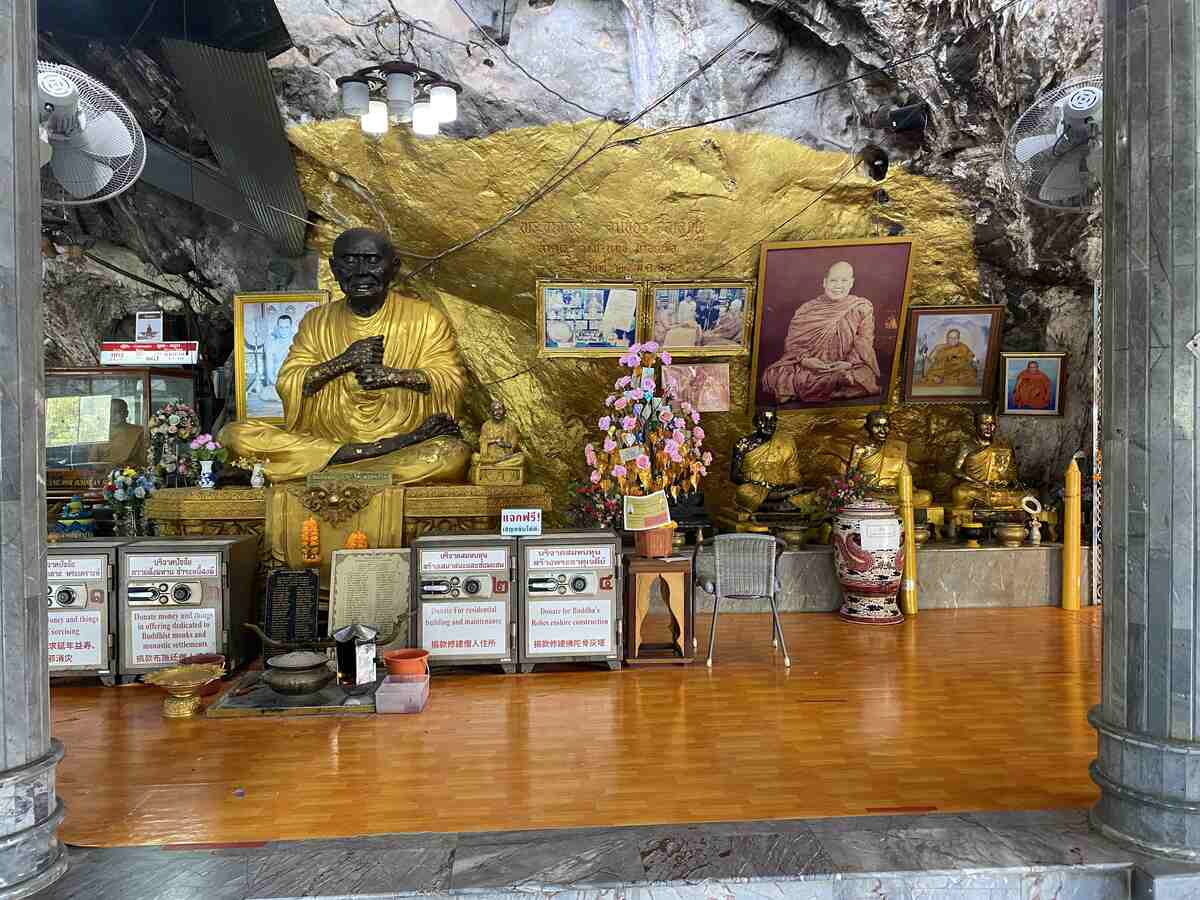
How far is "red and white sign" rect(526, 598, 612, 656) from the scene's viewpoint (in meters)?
5.16

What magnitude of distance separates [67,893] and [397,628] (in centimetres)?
242

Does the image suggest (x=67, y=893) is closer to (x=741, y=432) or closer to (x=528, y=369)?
(x=528, y=369)

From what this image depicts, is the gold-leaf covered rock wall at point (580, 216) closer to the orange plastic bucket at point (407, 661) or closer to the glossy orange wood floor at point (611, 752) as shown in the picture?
the glossy orange wood floor at point (611, 752)

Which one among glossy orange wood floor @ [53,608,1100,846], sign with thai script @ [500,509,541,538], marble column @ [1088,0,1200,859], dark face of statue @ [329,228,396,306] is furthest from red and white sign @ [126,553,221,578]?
marble column @ [1088,0,1200,859]

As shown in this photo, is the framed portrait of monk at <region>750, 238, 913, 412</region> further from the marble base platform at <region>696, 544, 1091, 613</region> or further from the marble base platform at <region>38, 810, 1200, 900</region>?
the marble base platform at <region>38, 810, 1200, 900</region>

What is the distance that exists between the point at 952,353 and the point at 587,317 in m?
3.43

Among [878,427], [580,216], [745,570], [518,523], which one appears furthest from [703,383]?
[518,523]

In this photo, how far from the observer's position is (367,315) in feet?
23.9

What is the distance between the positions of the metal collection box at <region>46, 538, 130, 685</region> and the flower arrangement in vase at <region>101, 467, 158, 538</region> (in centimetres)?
143

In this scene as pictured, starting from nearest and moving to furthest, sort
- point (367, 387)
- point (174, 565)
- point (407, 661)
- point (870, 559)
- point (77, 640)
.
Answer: point (407, 661)
point (77, 640)
point (174, 565)
point (870, 559)
point (367, 387)

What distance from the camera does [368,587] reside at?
5.45 m

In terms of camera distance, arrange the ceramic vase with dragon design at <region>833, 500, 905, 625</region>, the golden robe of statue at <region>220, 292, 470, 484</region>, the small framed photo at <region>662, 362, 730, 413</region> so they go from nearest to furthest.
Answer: the ceramic vase with dragon design at <region>833, 500, 905, 625</region> → the golden robe of statue at <region>220, 292, 470, 484</region> → the small framed photo at <region>662, 362, 730, 413</region>

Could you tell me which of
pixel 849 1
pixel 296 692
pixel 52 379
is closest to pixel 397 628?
pixel 296 692

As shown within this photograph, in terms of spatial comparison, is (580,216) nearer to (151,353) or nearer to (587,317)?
(587,317)
